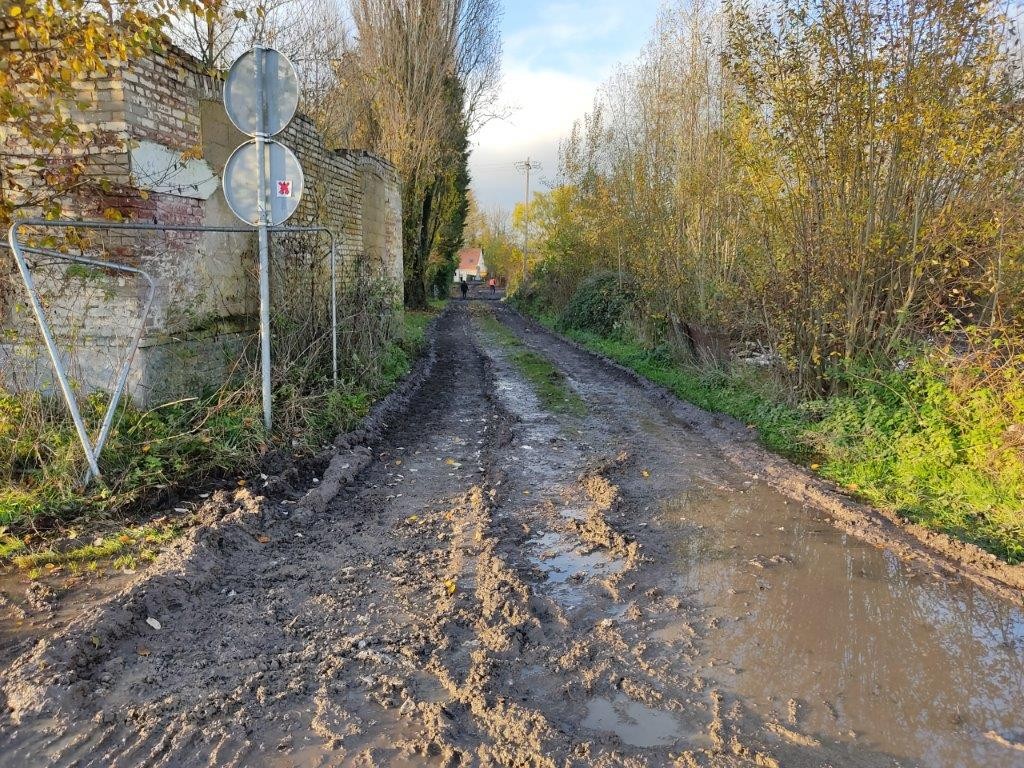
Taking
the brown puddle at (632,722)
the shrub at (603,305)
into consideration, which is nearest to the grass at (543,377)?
the shrub at (603,305)

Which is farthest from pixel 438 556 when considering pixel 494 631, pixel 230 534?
pixel 230 534

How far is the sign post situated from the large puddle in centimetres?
476

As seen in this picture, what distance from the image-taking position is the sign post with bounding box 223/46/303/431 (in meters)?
5.91

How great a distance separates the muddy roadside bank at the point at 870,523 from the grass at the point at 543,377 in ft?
7.30

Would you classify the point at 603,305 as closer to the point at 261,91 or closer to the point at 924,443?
the point at 924,443

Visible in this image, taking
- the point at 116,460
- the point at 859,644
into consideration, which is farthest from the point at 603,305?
the point at 859,644

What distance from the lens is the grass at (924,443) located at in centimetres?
529

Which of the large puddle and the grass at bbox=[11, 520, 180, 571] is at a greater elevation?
the grass at bbox=[11, 520, 180, 571]

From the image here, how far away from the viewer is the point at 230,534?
15.0 ft

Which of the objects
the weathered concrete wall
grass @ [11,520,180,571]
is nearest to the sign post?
the weathered concrete wall

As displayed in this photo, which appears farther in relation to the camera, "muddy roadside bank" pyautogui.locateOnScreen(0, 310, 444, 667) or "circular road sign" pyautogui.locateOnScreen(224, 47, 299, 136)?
"circular road sign" pyautogui.locateOnScreen(224, 47, 299, 136)

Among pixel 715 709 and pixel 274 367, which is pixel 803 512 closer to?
pixel 715 709

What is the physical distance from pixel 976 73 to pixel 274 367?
26.1ft

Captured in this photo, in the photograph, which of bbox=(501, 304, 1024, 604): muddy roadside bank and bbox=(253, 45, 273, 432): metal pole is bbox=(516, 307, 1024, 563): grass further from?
bbox=(253, 45, 273, 432): metal pole
